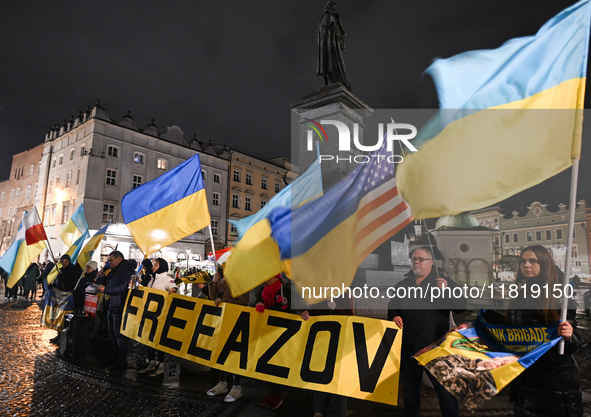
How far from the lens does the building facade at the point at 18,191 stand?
143 feet

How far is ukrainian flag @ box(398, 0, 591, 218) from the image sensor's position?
2.79 m

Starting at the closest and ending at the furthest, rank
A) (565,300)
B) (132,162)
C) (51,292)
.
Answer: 1. (565,300)
2. (51,292)
3. (132,162)

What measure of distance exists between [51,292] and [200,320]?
5352mm

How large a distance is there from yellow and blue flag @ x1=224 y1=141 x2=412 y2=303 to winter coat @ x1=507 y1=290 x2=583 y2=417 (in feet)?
5.14

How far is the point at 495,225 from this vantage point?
59.4 metres

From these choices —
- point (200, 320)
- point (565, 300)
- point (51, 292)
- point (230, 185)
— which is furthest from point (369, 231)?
point (230, 185)

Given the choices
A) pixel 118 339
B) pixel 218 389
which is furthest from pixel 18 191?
pixel 218 389

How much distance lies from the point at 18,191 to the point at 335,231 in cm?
5517

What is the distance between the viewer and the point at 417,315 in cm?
375

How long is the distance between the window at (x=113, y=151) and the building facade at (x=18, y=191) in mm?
12924

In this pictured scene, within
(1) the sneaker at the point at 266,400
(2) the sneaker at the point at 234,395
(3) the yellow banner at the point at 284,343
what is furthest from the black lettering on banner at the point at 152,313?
(1) the sneaker at the point at 266,400

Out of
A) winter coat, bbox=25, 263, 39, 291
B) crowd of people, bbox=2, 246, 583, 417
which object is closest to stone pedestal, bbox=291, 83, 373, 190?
crowd of people, bbox=2, 246, 583, 417

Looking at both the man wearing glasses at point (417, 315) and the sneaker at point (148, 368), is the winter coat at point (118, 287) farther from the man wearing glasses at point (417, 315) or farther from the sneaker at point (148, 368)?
the man wearing glasses at point (417, 315)

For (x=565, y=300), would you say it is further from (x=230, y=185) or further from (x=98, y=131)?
(x=230, y=185)
